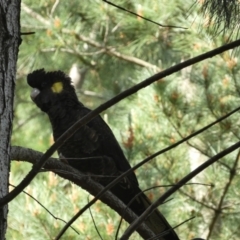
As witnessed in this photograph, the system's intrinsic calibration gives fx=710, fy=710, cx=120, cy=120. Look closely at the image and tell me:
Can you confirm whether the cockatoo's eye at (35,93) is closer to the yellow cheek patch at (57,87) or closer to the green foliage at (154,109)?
the yellow cheek patch at (57,87)

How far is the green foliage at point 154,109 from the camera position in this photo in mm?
3711

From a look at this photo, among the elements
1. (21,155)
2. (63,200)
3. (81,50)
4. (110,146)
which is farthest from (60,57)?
(21,155)

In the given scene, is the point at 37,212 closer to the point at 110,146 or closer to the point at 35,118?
the point at 110,146

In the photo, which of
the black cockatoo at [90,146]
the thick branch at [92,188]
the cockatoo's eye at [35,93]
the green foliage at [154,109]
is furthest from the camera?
the green foliage at [154,109]

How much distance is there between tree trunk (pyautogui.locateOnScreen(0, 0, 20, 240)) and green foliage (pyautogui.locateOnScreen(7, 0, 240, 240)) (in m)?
1.48

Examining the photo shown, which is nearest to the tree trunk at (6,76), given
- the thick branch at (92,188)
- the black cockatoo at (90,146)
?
the thick branch at (92,188)

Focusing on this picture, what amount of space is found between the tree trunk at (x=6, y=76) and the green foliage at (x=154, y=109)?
4.85 feet

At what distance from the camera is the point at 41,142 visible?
6938 millimetres

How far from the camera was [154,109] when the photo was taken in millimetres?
4125

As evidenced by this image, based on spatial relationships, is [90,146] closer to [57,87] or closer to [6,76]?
[57,87]

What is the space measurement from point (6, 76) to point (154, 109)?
279 cm

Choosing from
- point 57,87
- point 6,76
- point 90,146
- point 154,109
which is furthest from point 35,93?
point 6,76

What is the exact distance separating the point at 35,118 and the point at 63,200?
358cm

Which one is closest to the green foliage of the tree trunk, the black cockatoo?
the black cockatoo
